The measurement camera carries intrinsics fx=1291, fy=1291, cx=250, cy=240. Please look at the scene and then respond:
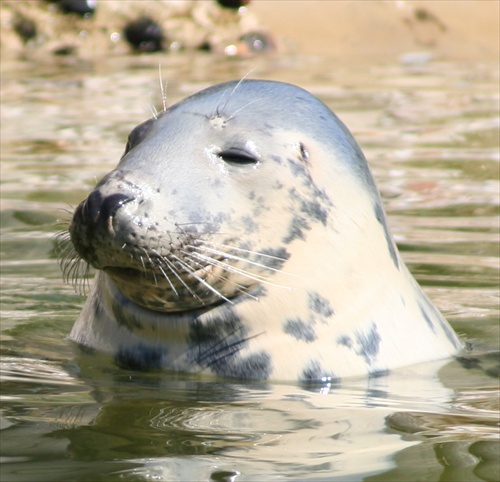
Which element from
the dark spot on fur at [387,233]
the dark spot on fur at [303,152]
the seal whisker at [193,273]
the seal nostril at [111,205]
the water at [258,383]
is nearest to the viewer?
the water at [258,383]

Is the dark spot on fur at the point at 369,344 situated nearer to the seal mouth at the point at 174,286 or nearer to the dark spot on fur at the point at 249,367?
the dark spot on fur at the point at 249,367

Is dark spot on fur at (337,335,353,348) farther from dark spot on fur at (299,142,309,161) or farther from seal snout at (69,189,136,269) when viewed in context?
seal snout at (69,189,136,269)

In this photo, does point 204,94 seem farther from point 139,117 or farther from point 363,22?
point 363,22

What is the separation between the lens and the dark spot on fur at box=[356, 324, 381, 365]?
3873mm

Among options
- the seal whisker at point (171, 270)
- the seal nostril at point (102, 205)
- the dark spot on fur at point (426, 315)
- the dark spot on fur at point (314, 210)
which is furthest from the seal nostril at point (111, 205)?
the dark spot on fur at point (426, 315)

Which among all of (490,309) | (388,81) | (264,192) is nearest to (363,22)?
(388,81)

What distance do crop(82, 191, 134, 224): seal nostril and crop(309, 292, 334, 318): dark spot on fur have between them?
0.66m

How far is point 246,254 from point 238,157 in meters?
0.31

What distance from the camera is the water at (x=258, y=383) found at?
2707 mm

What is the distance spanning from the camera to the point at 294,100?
4109 mm

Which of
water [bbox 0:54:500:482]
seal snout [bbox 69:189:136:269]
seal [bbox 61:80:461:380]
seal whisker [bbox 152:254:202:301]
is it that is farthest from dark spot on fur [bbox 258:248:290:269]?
seal snout [bbox 69:189:136:269]

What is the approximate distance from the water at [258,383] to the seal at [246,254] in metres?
0.10

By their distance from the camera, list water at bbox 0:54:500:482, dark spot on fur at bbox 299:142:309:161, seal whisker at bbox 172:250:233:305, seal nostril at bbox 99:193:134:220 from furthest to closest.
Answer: dark spot on fur at bbox 299:142:309:161
seal whisker at bbox 172:250:233:305
seal nostril at bbox 99:193:134:220
water at bbox 0:54:500:482

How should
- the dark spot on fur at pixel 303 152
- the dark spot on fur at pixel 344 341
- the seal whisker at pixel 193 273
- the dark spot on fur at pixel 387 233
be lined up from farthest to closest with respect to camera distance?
1. the dark spot on fur at pixel 387 233
2. the dark spot on fur at pixel 303 152
3. the dark spot on fur at pixel 344 341
4. the seal whisker at pixel 193 273
